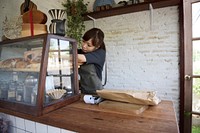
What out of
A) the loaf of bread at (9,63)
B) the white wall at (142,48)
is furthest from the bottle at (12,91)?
the white wall at (142,48)

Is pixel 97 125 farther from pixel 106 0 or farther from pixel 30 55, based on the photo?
pixel 106 0

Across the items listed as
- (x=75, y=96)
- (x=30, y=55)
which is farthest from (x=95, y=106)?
(x=30, y=55)

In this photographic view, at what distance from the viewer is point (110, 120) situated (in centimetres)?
72

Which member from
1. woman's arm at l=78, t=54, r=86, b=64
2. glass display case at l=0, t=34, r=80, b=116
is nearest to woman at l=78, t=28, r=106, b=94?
woman's arm at l=78, t=54, r=86, b=64

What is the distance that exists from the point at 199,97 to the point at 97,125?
209 centimetres

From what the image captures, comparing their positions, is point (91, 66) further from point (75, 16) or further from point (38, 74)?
point (75, 16)

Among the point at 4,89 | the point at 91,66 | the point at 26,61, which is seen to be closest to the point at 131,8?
the point at 91,66

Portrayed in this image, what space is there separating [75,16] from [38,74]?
2367 millimetres

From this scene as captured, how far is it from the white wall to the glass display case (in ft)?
4.53

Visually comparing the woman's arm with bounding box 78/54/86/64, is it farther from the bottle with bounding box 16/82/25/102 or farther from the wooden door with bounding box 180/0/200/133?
the wooden door with bounding box 180/0/200/133

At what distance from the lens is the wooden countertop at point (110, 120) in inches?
24.8

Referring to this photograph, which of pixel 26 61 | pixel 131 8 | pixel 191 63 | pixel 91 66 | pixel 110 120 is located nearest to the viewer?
pixel 110 120

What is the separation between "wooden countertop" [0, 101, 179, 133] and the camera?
0.63 m

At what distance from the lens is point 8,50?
113 centimetres
